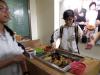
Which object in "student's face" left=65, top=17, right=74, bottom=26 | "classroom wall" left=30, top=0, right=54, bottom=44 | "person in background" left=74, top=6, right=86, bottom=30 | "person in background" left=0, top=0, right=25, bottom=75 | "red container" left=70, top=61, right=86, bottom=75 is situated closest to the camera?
"person in background" left=0, top=0, right=25, bottom=75

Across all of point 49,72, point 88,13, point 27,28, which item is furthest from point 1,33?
point 27,28

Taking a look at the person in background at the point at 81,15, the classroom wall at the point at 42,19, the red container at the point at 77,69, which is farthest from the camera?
the classroom wall at the point at 42,19

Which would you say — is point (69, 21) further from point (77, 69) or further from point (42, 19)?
point (42, 19)

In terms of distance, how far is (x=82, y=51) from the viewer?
9.38 ft

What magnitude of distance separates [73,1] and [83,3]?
258 mm

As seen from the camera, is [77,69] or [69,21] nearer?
[77,69]

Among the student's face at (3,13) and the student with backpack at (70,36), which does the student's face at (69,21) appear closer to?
the student with backpack at (70,36)

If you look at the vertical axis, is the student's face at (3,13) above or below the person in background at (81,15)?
below

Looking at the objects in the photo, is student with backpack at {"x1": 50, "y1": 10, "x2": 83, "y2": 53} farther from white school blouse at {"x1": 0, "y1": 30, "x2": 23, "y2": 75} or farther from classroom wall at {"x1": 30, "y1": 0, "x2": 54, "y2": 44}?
classroom wall at {"x1": 30, "y1": 0, "x2": 54, "y2": 44}

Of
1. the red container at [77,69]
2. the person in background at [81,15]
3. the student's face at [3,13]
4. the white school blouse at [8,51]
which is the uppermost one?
the person in background at [81,15]

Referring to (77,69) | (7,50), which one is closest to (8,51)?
(7,50)

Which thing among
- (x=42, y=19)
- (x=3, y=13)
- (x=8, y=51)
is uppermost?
(x=42, y=19)

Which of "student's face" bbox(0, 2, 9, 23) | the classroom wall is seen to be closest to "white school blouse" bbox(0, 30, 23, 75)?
"student's face" bbox(0, 2, 9, 23)

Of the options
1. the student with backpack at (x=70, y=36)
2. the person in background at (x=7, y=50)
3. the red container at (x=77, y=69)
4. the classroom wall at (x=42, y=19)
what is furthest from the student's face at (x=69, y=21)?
the classroom wall at (x=42, y=19)
